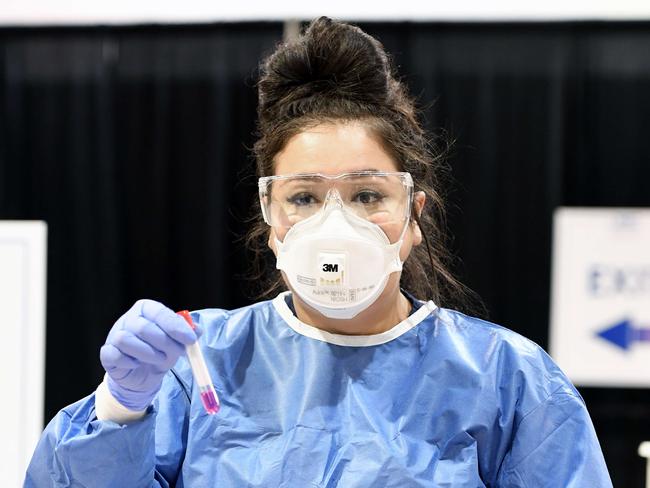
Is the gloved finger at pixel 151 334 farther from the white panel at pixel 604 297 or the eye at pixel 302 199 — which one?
the white panel at pixel 604 297

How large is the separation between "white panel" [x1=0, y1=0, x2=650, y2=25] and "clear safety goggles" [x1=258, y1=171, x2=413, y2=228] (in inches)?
54.2

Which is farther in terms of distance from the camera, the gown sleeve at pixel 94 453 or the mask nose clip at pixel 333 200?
the mask nose clip at pixel 333 200

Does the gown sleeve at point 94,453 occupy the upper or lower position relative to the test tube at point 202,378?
lower

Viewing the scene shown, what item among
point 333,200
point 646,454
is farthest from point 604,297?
point 333,200

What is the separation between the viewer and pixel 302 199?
1.06 m

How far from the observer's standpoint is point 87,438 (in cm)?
93

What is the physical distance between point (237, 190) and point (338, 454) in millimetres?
1444

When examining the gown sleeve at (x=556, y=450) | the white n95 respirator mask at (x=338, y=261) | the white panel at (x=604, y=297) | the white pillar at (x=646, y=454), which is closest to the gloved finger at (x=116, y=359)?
the white n95 respirator mask at (x=338, y=261)

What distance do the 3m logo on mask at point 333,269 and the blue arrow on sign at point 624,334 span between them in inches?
58.1

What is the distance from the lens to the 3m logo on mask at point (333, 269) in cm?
101

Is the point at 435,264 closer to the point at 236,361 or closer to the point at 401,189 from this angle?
the point at 401,189

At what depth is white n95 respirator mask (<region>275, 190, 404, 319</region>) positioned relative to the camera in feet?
3.32

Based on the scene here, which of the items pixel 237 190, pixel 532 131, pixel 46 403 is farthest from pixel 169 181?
pixel 532 131

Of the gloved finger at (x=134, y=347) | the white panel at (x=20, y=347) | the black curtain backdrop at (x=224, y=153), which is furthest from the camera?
the black curtain backdrop at (x=224, y=153)
